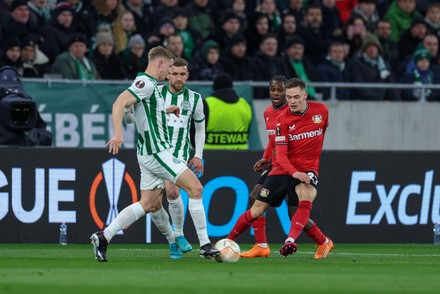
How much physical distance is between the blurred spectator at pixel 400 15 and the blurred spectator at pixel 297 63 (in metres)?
3.02

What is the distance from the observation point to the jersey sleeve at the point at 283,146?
1479cm

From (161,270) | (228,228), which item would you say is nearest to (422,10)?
(228,228)

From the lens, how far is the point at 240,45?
2216 cm

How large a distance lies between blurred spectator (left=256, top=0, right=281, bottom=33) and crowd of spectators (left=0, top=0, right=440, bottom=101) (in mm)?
23

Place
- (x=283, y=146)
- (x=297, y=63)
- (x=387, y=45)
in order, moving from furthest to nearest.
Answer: (x=387, y=45), (x=297, y=63), (x=283, y=146)

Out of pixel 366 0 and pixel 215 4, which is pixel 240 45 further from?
pixel 366 0

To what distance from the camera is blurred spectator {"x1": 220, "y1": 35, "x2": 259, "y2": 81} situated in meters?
22.2

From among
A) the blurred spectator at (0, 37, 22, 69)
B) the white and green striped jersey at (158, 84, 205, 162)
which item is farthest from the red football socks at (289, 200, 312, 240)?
the blurred spectator at (0, 37, 22, 69)

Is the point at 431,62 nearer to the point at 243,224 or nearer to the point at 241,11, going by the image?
the point at 241,11

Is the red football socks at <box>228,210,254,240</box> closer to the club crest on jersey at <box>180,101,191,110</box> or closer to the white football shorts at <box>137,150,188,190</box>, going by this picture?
the white football shorts at <box>137,150,188,190</box>

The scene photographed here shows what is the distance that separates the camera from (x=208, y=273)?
471 inches

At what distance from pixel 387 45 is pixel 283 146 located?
1039cm

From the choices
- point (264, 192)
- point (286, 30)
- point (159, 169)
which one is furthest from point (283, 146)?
point (286, 30)

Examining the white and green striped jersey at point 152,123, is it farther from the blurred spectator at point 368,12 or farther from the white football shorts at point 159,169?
the blurred spectator at point 368,12
